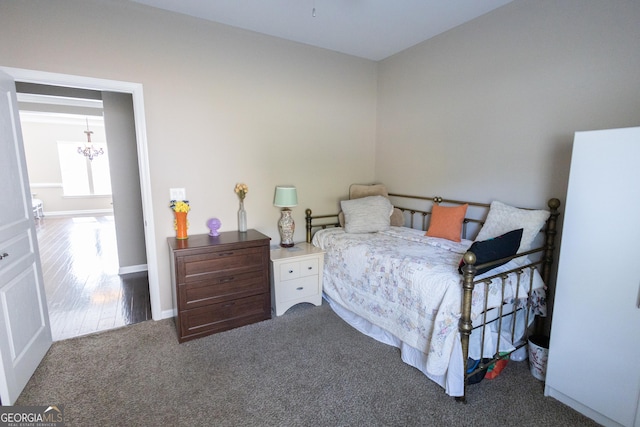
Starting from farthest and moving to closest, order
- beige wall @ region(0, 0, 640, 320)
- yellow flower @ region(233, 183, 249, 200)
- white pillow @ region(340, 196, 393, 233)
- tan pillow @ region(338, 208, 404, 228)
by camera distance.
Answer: tan pillow @ region(338, 208, 404, 228)
white pillow @ region(340, 196, 393, 233)
yellow flower @ region(233, 183, 249, 200)
beige wall @ region(0, 0, 640, 320)

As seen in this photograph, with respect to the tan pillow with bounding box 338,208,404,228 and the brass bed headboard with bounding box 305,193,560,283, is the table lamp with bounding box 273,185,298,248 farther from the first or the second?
the tan pillow with bounding box 338,208,404,228

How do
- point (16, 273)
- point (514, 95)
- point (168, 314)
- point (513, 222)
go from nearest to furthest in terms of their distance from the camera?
point (16, 273), point (513, 222), point (514, 95), point (168, 314)

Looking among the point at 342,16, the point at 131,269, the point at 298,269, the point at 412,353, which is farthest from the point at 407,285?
the point at 131,269

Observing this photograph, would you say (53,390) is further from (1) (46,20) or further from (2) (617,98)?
(2) (617,98)

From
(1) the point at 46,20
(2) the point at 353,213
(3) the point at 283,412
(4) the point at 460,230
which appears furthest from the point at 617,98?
(1) the point at 46,20

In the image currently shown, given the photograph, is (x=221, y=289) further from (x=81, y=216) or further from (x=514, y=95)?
(x=81, y=216)

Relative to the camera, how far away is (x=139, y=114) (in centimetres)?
257

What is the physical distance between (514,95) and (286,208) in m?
2.31

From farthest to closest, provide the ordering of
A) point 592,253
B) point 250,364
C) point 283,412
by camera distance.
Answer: point 250,364 < point 283,412 < point 592,253

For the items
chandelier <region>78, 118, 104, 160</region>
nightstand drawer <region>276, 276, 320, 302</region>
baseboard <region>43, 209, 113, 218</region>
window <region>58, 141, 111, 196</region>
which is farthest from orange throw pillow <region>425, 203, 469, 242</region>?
baseboard <region>43, 209, 113, 218</region>

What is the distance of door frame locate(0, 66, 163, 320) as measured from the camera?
7.32ft

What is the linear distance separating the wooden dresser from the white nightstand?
99 mm

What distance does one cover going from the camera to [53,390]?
1935mm

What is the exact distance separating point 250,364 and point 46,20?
286 centimetres
